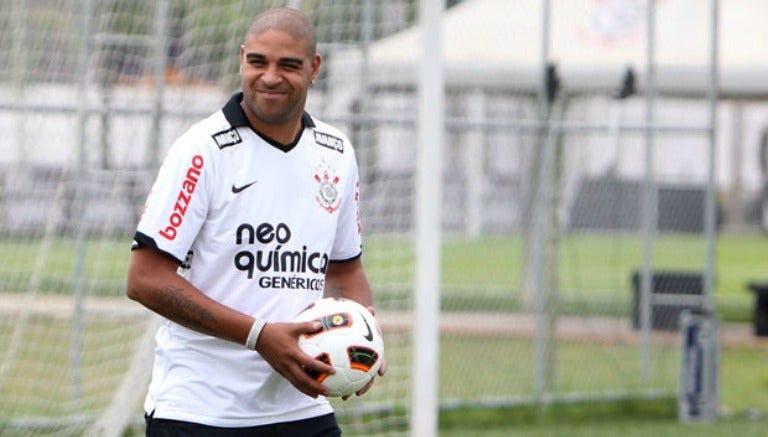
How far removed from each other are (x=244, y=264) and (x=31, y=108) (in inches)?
219

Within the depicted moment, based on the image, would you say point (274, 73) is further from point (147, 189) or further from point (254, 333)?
point (147, 189)

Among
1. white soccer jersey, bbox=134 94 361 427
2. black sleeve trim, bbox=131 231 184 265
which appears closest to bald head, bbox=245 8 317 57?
white soccer jersey, bbox=134 94 361 427

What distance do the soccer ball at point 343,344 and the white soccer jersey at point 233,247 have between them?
10 cm

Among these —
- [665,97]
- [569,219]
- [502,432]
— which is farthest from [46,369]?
[665,97]

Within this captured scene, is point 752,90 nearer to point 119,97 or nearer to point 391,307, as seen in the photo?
point 391,307

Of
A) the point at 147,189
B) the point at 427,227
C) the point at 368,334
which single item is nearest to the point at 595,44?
the point at 147,189

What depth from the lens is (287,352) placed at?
441 centimetres

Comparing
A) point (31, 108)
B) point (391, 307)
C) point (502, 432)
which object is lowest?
point (502, 432)

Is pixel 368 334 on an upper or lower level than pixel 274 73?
lower

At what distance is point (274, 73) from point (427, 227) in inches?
115

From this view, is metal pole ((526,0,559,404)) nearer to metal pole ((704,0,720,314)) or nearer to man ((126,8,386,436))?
metal pole ((704,0,720,314))

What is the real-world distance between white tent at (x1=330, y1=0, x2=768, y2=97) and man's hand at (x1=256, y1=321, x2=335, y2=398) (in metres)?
10.6

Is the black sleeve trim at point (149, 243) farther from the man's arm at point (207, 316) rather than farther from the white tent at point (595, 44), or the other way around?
the white tent at point (595, 44)

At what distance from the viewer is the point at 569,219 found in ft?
51.9
